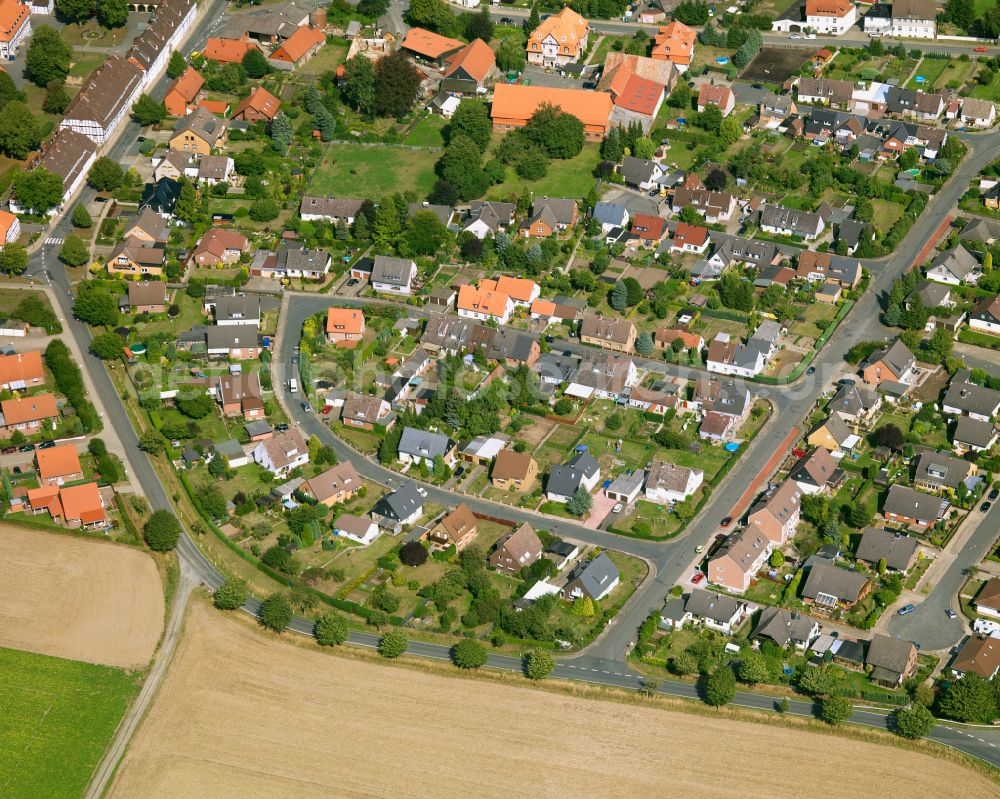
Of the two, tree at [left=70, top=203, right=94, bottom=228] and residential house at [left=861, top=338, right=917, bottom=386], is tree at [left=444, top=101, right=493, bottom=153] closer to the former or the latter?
tree at [left=70, top=203, right=94, bottom=228]

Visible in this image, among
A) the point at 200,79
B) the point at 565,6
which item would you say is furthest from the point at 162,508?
the point at 565,6

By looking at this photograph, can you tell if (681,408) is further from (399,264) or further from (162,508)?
(162,508)

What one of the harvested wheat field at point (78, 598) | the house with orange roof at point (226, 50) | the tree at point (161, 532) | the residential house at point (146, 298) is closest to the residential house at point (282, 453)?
the tree at point (161, 532)

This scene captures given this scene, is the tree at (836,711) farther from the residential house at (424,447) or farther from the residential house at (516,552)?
the residential house at (424,447)

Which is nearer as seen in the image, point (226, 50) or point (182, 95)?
point (182, 95)

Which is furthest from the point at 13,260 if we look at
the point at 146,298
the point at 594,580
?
the point at 594,580

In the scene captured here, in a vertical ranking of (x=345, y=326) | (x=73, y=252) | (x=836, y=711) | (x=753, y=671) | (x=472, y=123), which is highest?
(x=836, y=711)

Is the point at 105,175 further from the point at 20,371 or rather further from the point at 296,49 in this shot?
the point at 296,49
